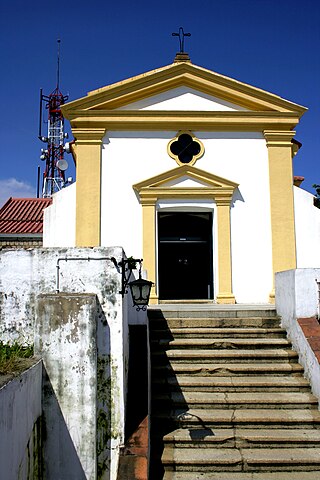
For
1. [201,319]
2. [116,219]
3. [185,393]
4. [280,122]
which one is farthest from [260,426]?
[280,122]

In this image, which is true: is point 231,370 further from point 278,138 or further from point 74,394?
point 278,138

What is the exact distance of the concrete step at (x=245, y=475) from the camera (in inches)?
235

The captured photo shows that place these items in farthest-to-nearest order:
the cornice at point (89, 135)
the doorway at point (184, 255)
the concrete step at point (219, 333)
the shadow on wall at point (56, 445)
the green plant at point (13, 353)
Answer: the doorway at point (184, 255) < the cornice at point (89, 135) < the concrete step at point (219, 333) < the shadow on wall at point (56, 445) < the green plant at point (13, 353)

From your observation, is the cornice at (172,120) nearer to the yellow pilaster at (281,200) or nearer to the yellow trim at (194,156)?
the yellow trim at (194,156)

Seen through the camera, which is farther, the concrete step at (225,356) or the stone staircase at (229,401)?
the concrete step at (225,356)

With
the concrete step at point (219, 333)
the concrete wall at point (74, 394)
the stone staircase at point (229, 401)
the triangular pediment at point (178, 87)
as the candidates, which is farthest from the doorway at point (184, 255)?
the concrete wall at point (74, 394)

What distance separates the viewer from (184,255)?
44.8 feet

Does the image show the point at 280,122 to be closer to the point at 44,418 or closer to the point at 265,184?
the point at 265,184

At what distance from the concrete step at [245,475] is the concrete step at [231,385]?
1.43 metres

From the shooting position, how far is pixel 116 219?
12.7m

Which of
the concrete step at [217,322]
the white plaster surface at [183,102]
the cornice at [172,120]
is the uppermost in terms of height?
the white plaster surface at [183,102]

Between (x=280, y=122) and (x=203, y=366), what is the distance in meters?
7.78

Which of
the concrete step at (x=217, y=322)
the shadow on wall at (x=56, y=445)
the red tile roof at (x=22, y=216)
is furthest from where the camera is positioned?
the red tile roof at (x=22, y=216)

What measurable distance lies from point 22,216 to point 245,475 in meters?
12.6
